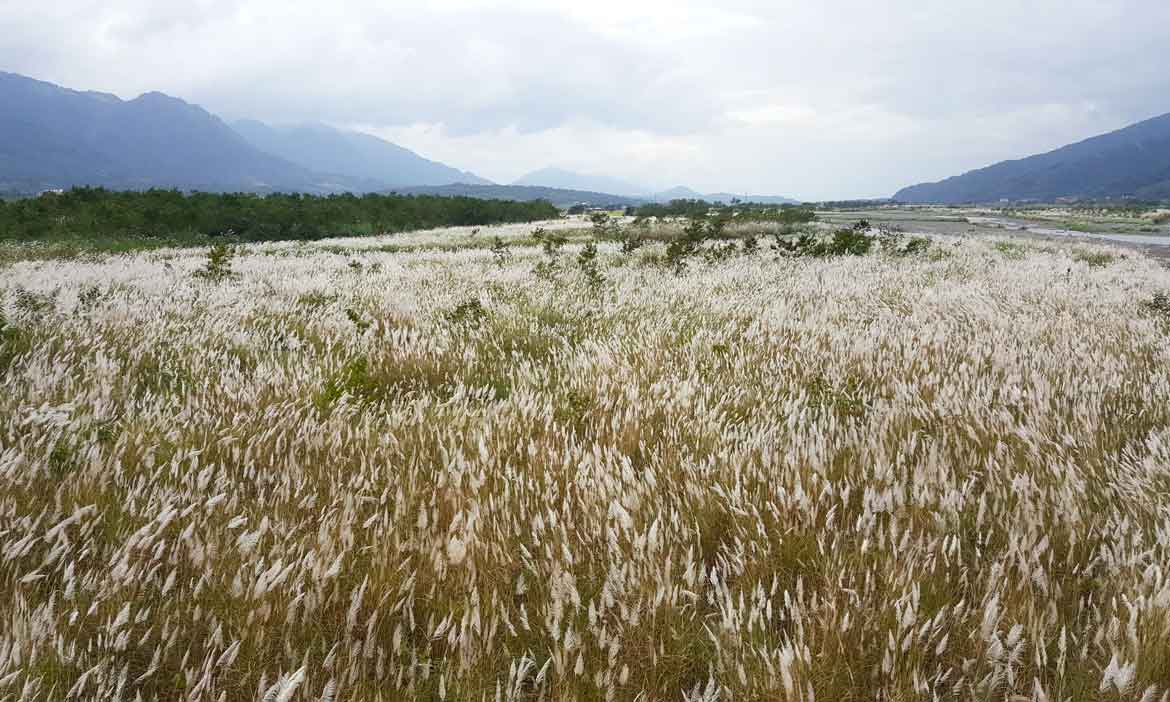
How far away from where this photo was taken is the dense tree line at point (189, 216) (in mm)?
30531

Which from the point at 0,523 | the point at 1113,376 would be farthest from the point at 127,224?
the point at 1113,376

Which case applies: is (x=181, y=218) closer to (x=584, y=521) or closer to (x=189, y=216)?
(x=189, y=216)

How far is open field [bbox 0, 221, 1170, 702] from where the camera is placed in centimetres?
151

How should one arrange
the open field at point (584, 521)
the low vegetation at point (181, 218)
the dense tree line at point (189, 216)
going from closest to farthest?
the open field at point (584, 521) < the low vegetation at point (181, 218) < the dense tree line at point (189, 216)

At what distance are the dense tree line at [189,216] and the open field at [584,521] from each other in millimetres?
33567

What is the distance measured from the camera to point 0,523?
199 cm

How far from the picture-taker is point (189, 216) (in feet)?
115

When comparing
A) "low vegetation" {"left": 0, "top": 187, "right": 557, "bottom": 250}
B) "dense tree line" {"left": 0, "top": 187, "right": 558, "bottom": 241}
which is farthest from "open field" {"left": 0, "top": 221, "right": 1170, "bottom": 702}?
"dense tree line" {"left": 0, "top": 187, "right": 558, "bottom": 241}

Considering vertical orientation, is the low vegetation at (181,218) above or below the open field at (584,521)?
above

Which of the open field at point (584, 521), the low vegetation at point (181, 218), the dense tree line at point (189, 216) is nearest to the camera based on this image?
the open field at point (584, 521)

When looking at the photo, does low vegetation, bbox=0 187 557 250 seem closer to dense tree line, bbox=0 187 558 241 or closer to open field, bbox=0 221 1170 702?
dense tree line, bbox=0 187 558 241

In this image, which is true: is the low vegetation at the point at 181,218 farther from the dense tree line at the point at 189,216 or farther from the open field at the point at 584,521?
the open field at the point at 584,521

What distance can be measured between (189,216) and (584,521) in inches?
1615

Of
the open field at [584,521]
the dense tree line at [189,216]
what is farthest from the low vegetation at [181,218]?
the open field at [584,521]
